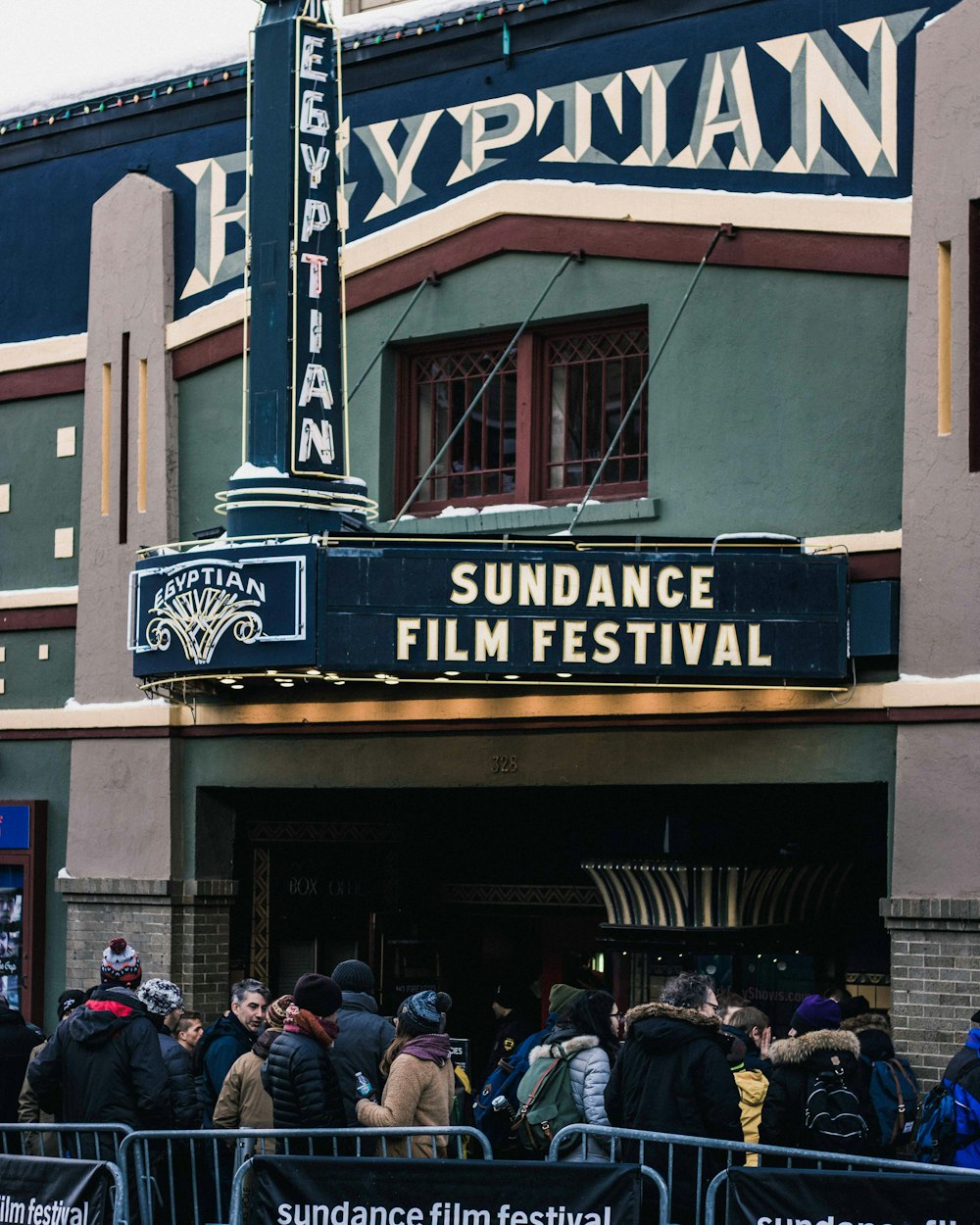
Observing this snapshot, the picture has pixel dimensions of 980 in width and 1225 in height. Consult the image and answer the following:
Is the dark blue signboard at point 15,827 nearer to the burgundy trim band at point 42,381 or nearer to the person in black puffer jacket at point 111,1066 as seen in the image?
the burgundy trim band at point 42,381

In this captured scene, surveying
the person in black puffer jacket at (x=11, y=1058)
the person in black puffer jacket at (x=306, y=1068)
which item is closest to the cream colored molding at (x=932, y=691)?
the person in black puffer jacket at (x=306, y=1068)

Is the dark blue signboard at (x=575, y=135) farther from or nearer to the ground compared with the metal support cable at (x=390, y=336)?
farther from the ground

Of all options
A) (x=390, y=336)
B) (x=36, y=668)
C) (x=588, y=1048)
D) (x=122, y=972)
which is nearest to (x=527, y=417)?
(x=390, y=336)

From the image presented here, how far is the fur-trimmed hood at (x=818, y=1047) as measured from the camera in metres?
9.95

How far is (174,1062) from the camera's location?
10.5 metres

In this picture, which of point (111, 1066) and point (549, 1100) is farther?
point (549, 1100)

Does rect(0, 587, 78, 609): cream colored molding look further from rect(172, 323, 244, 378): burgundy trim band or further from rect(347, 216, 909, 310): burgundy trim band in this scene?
rect(347, 216, 909, 310): burgundy trim band

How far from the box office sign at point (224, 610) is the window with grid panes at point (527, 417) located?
275 cm

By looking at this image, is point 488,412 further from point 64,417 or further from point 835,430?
point 64,417

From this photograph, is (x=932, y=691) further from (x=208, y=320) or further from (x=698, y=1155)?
(x=208, y=320)

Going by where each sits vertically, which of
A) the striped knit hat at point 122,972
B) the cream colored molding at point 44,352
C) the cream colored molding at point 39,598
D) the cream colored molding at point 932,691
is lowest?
the striped knit hat at point 122,972

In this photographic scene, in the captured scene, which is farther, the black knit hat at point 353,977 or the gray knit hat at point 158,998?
the black knit hat at point 353,977

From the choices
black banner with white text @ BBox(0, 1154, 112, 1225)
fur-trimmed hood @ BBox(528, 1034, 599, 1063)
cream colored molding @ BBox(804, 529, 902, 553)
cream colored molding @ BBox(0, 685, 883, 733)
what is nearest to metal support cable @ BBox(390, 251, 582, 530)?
cream colored molding @ BBox(0, 685, 883, 733)

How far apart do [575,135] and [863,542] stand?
13.4 ft
